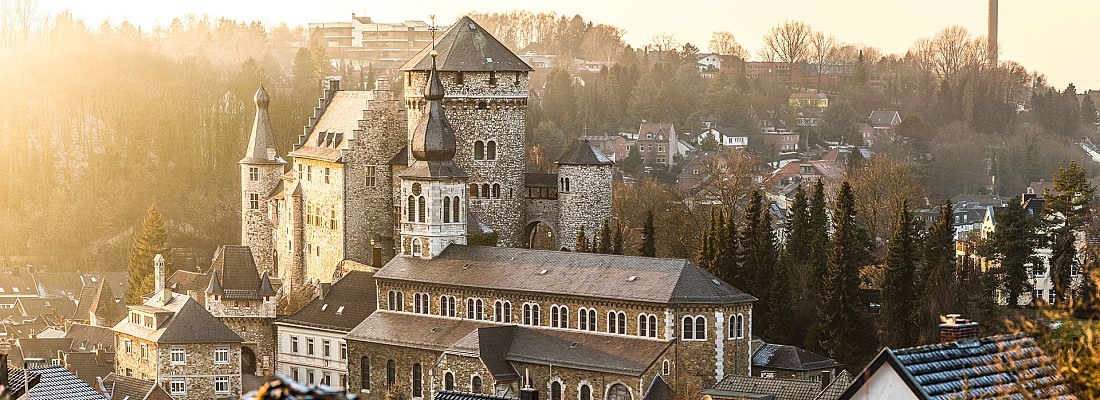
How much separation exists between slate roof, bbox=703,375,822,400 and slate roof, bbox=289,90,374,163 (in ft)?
79.7

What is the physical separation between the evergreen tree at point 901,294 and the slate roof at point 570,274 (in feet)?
15.0

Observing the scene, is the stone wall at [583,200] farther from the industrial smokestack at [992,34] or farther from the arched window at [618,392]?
the industrial smokestack at [992,34]

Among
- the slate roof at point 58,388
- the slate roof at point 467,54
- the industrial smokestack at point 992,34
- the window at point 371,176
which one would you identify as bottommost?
the slate roof at point 58,388

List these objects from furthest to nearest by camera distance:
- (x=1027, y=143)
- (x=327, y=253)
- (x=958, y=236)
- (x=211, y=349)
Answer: (x=1027, y=143) → (x=958, y=236) → (x=327, y=253) → (x=211, y=349)

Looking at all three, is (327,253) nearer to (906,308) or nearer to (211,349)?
(211,349)

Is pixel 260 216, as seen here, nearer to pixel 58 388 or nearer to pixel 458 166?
pixel 458 166

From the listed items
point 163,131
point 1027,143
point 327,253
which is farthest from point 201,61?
point 327,253

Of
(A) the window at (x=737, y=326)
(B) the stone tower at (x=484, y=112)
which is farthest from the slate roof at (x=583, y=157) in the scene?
(A) the window at (x=737, y=326)

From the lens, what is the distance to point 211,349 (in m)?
69.1

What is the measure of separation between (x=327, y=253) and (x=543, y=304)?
1721 centimetres

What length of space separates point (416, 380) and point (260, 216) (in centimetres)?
2197

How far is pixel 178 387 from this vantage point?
225 feet

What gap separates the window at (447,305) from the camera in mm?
63875

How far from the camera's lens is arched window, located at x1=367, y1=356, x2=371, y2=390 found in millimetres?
64500
